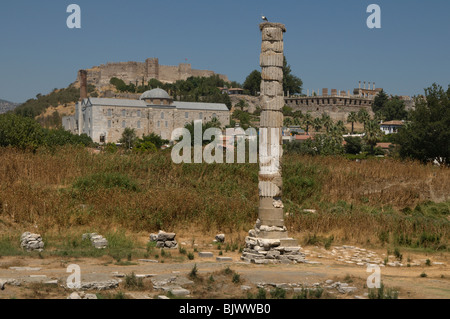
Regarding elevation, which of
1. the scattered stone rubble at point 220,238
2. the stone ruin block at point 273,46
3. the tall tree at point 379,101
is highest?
the tall tree at point 379,101

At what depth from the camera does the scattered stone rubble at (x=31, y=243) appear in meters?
11.4

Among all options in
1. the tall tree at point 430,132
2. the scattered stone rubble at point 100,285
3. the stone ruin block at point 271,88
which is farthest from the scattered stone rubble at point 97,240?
the tall tree at point 430,132

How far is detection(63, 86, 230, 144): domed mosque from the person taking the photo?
63281 mm

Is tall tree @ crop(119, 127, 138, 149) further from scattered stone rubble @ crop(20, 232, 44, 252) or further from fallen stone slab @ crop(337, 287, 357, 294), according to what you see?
fallen stone slab @ crop(337, 287, 357, 294)

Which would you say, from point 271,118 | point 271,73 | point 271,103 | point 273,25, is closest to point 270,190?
point 271,118

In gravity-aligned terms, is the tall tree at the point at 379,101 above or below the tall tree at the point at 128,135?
above

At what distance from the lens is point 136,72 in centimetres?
10106

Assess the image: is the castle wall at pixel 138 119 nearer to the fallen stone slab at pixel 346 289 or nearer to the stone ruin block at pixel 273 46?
the stone ruin block at pixel 273 46

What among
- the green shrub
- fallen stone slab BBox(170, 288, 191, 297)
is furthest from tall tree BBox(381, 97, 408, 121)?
fallen stone slab BBox(170, 288, 191, 297)

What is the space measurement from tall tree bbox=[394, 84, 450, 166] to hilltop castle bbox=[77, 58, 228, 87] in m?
75.5

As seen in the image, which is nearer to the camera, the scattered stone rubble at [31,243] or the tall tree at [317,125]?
the scattered stone rubble at [31,243]

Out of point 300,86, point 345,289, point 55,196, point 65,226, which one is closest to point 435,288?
point 345,289

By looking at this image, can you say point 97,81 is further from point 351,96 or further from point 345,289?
point 345,289

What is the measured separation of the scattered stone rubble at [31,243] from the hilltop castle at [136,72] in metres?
89.8
